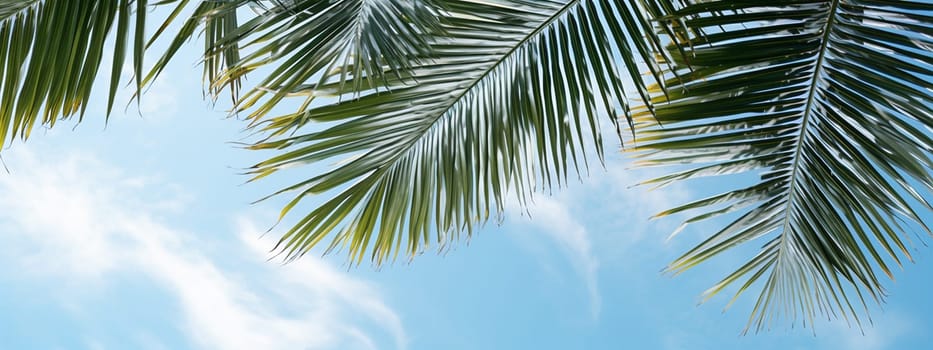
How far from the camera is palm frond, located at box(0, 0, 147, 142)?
55.7 inches

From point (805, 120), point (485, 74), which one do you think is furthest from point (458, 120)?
point (805, 120)

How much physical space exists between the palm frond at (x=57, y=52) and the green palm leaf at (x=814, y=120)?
47.0 inches

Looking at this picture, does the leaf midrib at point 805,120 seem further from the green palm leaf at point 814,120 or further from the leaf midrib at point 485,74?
the leaf midrib at point 485,74

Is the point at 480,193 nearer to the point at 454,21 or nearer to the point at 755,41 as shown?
the point at 454,21

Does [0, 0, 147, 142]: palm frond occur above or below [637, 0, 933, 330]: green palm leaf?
below

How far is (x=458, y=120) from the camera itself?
2.41m

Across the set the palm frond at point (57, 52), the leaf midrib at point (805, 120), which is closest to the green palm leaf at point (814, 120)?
the leaf midrib at point (805, 120)

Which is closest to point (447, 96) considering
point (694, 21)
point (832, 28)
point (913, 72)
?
point (694, 21)

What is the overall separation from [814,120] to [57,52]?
190cm

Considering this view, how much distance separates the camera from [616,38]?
2.11 metres

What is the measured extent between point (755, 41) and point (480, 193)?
840mm

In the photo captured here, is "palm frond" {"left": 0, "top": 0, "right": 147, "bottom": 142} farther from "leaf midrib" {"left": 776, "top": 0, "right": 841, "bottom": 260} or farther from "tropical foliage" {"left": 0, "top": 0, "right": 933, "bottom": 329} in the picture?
"leaf midrib" {"left": 776, "top": 0, "right": 841, "bottom": 260}

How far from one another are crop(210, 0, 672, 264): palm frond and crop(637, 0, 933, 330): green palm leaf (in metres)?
0.25

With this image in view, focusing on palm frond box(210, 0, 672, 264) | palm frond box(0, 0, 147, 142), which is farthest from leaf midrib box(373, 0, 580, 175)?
palm frond box(0, 0, 147, 142)
